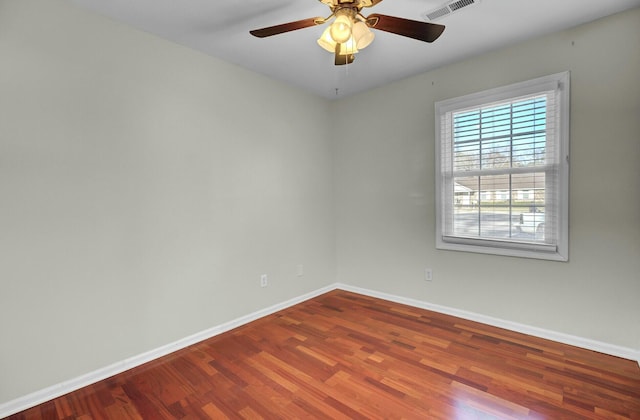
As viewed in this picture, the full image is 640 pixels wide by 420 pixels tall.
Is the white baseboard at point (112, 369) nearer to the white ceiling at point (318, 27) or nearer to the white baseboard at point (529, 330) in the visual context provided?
the white baseboard at point (529, 330)

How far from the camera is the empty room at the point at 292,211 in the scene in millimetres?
1834

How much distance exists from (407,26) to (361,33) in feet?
0.91

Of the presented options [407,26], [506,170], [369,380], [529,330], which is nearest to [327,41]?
[407,26]

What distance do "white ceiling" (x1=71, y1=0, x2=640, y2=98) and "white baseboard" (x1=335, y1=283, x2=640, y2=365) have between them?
2487 mm

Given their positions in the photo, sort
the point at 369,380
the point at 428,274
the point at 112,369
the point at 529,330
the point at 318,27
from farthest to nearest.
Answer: the point at 428,274, the point at 529,330, the point at 318,27, the point at 112,369, the point at 369,380

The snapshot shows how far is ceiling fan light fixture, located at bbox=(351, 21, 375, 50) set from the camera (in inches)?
68.4

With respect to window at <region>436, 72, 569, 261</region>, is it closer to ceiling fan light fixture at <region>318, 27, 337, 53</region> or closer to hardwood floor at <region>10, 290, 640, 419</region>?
hardwood floor at <region>10, 290, 640, 419</region>

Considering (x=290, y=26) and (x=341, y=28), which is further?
(x=290, y=26)

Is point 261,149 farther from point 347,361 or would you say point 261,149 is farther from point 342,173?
point 347,361

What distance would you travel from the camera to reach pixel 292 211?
11.6 ft

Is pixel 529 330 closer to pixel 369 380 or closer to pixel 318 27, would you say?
pixel 369 380

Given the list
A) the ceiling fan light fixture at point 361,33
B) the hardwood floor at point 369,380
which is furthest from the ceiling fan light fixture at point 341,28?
the hardwood floor at point 369,380

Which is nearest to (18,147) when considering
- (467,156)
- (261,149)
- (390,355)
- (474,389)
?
(261,149)

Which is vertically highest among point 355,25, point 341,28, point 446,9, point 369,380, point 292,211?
point 446,9
